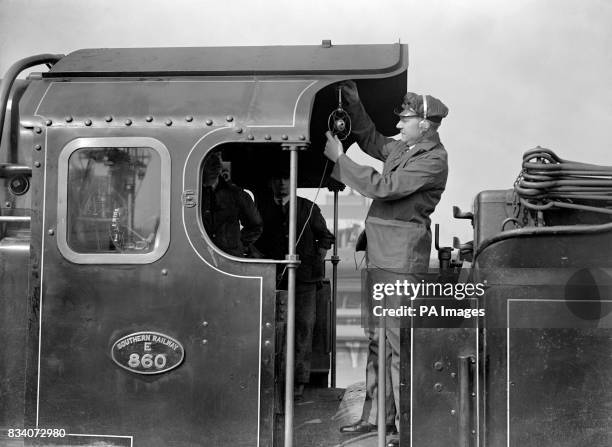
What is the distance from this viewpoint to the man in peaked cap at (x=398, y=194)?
4.00 meters

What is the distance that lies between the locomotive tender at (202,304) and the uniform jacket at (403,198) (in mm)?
276

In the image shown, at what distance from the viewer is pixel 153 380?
3797mm

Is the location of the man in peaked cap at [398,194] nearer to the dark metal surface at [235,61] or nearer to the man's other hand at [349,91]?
the man's other hand at [349,91]

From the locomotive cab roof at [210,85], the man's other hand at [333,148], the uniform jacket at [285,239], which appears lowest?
the uniform jacket at [285,239]

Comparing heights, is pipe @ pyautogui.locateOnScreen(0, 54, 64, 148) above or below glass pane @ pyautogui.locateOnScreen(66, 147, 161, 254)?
above

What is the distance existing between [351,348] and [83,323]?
11226mm

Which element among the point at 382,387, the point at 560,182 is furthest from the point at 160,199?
the point at 560,182

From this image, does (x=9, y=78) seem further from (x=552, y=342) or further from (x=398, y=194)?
(x=552, y=342)

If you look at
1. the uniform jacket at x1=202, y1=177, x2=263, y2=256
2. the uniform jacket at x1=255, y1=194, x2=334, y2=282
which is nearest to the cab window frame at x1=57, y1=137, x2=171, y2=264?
the uniform jacket at x1=202, y1=177, x2=263, y2=256

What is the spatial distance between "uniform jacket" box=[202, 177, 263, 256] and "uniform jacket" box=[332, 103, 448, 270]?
93cm

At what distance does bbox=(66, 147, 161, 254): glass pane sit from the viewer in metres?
3.86

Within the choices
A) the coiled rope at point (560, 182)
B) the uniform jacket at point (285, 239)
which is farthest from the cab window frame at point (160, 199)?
the uniform jacket at point (285, 239)

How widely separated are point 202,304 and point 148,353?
1.19ft

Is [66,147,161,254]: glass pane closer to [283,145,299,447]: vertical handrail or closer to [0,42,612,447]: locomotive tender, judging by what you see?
[0,42,612,447]: locomotive tender
